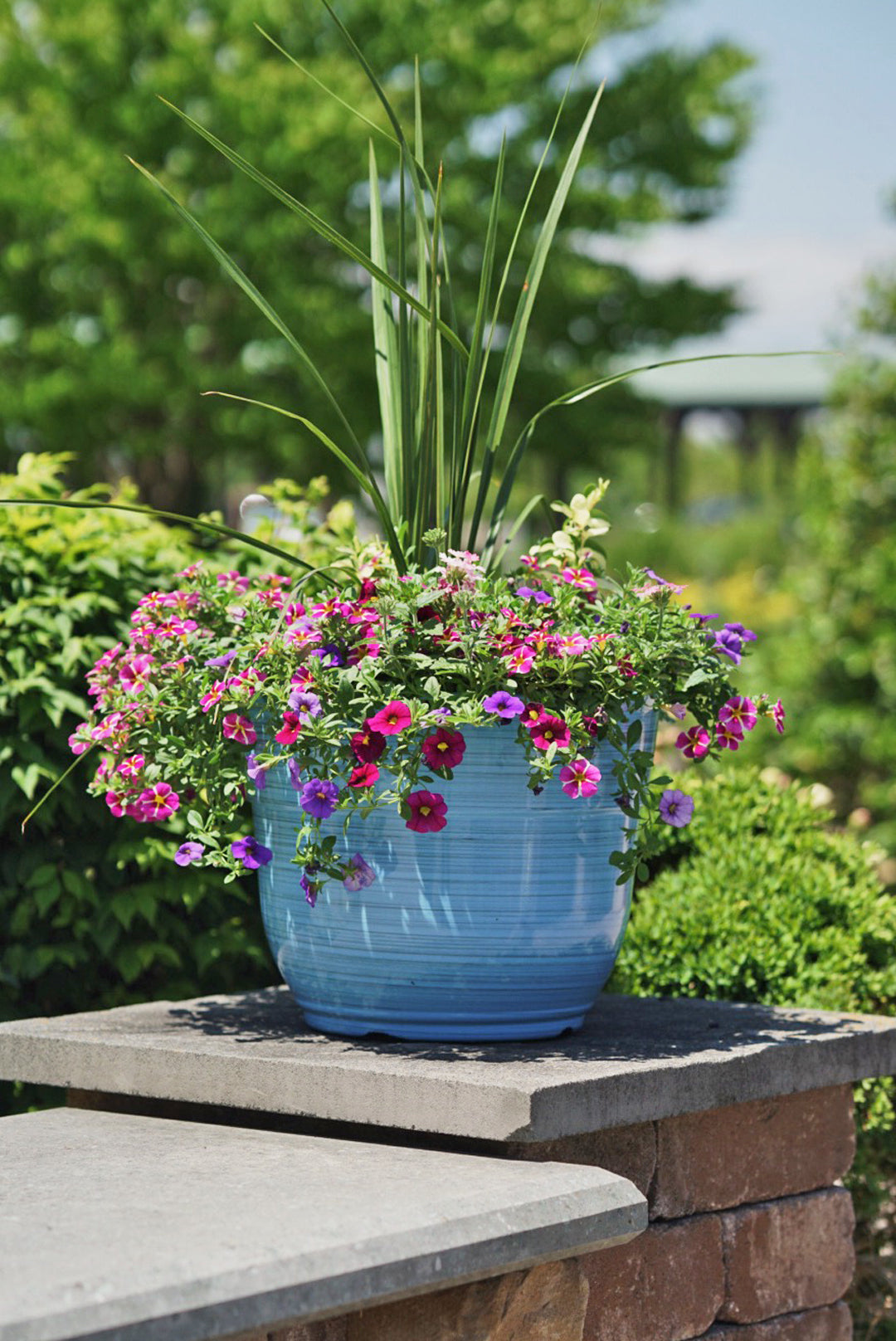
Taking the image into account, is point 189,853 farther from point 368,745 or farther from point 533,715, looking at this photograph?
point 533,715

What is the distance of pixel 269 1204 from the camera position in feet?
5.80

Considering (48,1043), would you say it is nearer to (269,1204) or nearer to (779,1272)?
(269,1204)

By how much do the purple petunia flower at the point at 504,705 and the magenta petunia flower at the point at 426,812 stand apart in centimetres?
15

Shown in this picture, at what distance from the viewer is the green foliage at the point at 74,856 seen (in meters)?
2.83

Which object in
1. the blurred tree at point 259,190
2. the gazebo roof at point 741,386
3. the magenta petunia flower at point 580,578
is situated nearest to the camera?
the magenta petunia flower at point 580,578

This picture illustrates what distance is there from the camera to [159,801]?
Answer: 7.64 feet

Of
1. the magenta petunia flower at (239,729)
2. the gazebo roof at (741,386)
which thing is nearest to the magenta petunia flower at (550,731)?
the magenta petunia flower at (239,729)

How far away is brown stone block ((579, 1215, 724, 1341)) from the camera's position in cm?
222

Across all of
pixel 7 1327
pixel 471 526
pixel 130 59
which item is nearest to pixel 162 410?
pixel 130 59

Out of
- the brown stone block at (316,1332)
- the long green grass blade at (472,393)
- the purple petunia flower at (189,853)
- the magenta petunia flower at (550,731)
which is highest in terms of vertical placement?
the long green grass blade at (472,393)

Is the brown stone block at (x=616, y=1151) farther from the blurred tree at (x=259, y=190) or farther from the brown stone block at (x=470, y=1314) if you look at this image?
the blurred tree at (x=259, y=190)

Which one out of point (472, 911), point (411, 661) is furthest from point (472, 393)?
point (472, 911)

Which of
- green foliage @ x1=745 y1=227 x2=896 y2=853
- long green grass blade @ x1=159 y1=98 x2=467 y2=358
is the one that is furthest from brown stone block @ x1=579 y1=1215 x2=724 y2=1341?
green foliage @ x1=745 y1=227 x2=896 y2=853

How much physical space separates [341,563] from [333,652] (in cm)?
32
